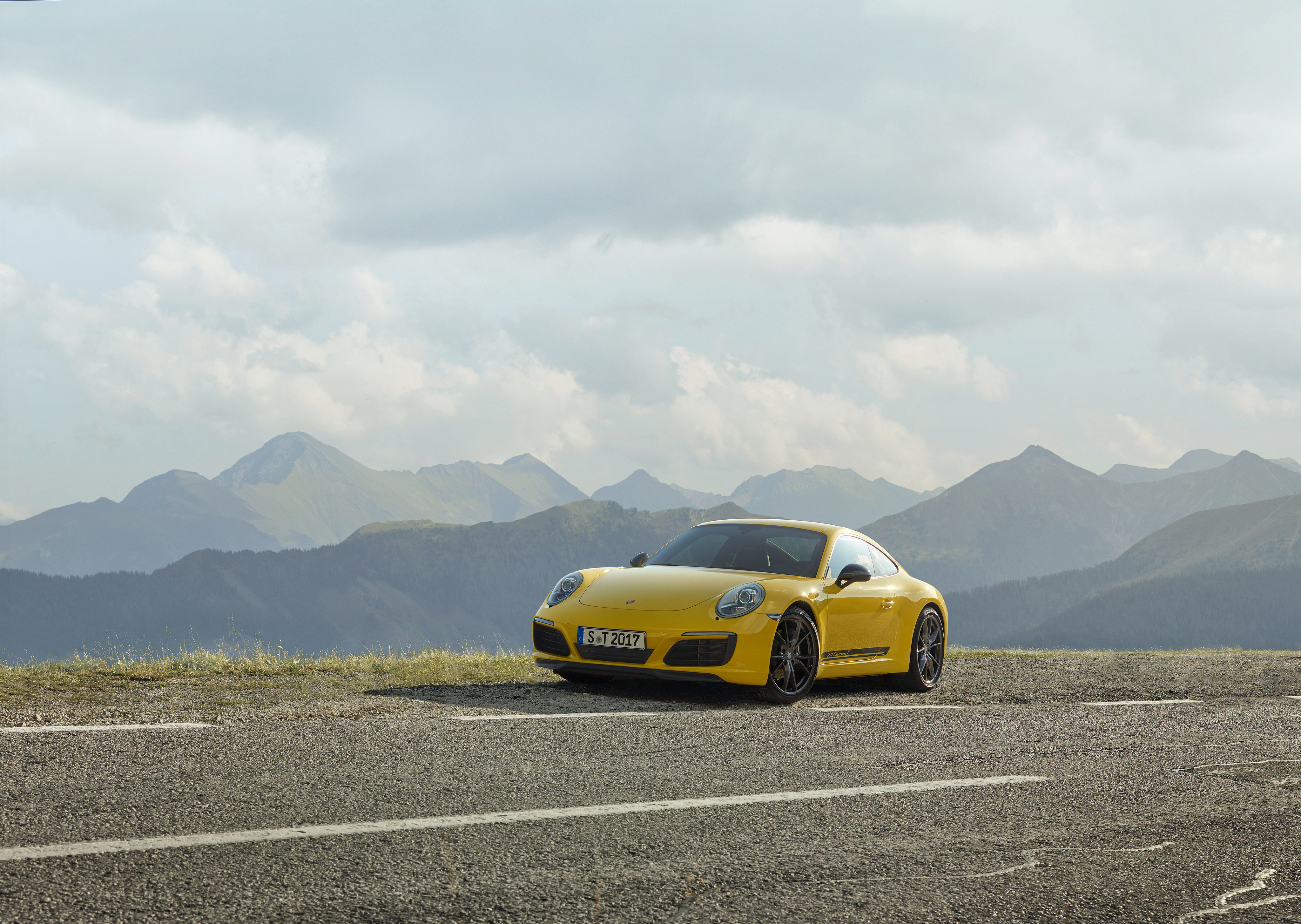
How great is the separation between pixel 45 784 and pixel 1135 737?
599cm

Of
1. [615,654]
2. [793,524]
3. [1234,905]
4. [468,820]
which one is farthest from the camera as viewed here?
[793,524]

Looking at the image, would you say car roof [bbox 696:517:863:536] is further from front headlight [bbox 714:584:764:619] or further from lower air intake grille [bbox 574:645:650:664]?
lower air intake grille [bbox 574:645:650:664]

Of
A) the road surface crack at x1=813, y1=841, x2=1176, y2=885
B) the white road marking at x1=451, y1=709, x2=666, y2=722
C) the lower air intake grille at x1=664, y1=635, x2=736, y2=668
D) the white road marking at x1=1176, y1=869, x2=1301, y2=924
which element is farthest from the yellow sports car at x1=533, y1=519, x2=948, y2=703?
the white road marking at x1=1176, y1=869, x2=1301, y2=924

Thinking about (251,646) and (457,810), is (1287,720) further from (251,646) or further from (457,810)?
(251,646)

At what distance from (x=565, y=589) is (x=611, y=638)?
3.08 ft

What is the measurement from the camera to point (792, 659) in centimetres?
864

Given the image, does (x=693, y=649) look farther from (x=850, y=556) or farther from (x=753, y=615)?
(x=850, y=556)

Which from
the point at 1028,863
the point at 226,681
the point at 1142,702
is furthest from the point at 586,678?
the point at 1028,863

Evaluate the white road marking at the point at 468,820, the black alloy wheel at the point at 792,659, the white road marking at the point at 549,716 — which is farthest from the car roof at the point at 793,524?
the white road marking at the point at 468,820

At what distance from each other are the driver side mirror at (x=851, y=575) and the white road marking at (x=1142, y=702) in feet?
6.36

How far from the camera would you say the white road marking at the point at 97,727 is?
5863 mm

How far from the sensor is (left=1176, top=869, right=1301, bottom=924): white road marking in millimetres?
3410

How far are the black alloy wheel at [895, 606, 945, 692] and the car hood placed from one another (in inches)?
65.5

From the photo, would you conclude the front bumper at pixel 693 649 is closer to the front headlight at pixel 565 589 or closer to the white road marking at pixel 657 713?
the white road marking at pixel 657 713
